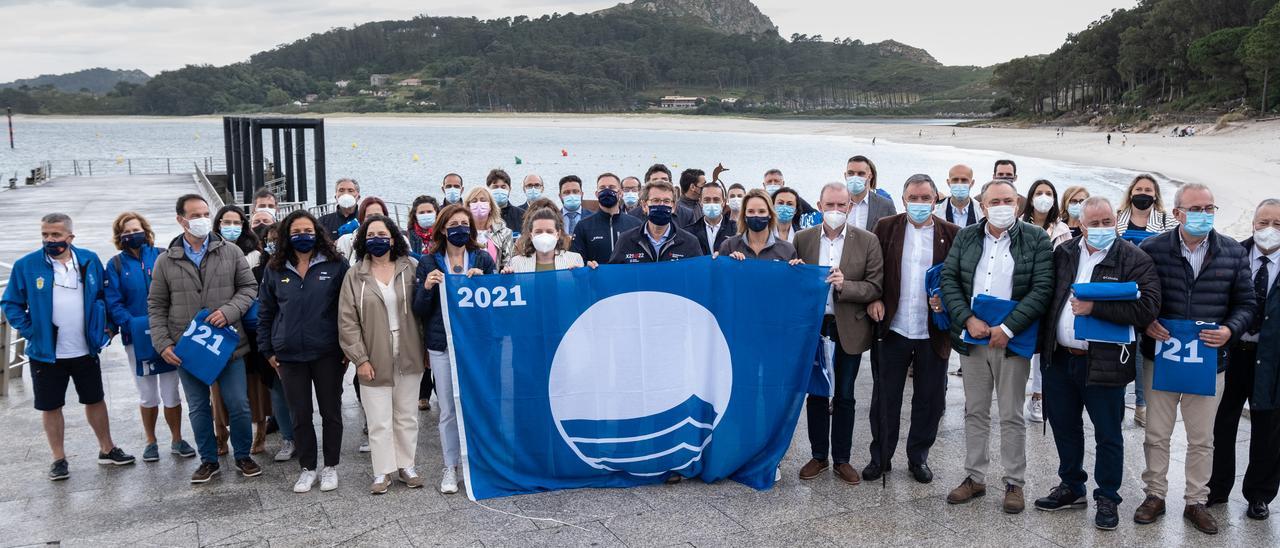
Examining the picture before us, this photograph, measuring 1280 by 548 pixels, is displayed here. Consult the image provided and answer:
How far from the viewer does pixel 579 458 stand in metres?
6.59

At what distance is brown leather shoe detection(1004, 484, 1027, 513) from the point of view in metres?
6.17

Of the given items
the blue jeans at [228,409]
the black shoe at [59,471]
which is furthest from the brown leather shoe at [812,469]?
the black shoe at [59,471]

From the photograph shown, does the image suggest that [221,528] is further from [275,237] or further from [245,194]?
[245,194]

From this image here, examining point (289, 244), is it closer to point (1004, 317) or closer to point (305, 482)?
point (305, 482)

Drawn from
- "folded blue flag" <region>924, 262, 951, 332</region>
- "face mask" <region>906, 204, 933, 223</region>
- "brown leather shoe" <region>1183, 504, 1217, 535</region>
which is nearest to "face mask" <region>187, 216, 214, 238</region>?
"face mask" <region>906, 204, 933, 223</region>

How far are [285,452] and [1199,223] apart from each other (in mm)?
6406

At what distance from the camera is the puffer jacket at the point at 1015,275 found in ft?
19.7

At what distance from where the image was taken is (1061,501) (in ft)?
20.3

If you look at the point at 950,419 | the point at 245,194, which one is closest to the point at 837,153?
the point at 245,194

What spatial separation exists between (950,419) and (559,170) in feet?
241

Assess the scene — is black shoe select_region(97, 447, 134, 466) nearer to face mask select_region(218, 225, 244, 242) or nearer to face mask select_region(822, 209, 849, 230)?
face mask select_region(218, 225, 244, 242)

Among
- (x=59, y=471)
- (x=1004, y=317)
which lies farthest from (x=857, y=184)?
(x=59, y=471)

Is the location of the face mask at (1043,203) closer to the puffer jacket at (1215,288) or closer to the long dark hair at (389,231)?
the puffer jacket at (1215,288)

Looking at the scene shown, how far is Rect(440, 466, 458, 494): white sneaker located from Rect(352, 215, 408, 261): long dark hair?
1486 mm
